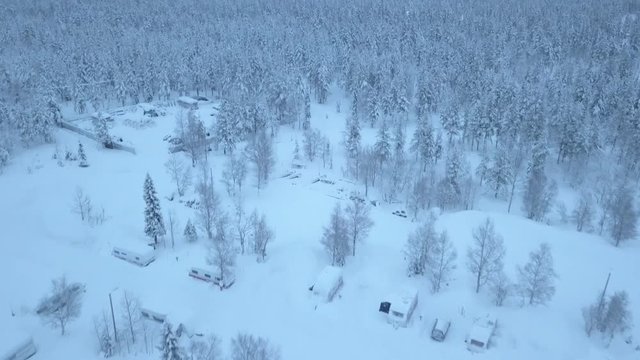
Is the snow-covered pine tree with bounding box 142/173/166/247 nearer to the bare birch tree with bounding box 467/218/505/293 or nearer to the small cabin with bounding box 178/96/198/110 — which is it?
the bare birch tree with bounding box 467/218/505/293

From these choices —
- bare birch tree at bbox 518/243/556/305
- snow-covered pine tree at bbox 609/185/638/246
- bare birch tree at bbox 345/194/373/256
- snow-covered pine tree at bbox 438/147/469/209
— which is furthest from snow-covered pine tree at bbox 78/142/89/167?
snow-covered pine tree at bbox 609/185/638/246

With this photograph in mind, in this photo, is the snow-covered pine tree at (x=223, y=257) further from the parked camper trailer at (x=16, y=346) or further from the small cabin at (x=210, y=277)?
the parked camper trailer at (x=16, y=346)

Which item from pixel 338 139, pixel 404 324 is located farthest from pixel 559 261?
pixel 338 139

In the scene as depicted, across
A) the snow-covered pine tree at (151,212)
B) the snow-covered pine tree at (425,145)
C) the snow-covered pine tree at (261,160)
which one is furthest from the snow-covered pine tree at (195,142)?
the snow-covered pine tree at (425,145)

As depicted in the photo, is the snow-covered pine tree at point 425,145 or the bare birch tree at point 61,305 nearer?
the bare birch tree at point 61,305

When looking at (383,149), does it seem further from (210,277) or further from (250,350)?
(250,350)

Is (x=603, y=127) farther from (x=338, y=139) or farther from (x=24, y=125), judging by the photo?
(x=24, y=125)
